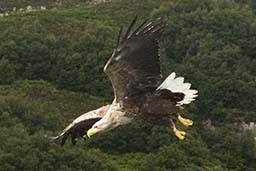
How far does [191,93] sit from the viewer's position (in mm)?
17500

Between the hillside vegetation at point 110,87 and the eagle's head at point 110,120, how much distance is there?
2786 cm

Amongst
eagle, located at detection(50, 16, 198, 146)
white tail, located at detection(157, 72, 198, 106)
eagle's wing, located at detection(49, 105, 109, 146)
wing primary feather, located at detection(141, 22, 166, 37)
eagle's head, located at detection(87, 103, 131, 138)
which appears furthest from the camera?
eagle's wing, located at detection(49, 105, 109, 146)

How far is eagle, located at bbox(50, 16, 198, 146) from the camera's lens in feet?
56.4

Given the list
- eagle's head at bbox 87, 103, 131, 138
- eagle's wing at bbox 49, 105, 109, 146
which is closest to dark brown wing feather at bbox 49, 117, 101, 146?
eagle's wing at bbox 49, 105, 109, 146

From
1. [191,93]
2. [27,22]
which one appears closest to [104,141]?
[27,22]

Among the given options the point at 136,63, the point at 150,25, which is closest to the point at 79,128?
the point at 136,63

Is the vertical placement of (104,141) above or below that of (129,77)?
A: below

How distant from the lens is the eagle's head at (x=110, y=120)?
1681cm

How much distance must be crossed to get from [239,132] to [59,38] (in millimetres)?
15788

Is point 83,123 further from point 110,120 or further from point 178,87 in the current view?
point 178,87

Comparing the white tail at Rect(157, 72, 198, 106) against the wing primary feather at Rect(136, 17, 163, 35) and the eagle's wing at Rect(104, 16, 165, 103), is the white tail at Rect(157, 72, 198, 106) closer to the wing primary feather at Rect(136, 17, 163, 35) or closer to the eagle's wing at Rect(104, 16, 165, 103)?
the eagle's wing at Rect(104, 16, 165, 103)

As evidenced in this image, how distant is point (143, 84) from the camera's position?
17406 millimetres

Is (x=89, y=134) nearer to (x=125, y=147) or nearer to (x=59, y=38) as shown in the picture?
(x=125, y=147)

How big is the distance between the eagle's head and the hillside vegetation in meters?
27.9
